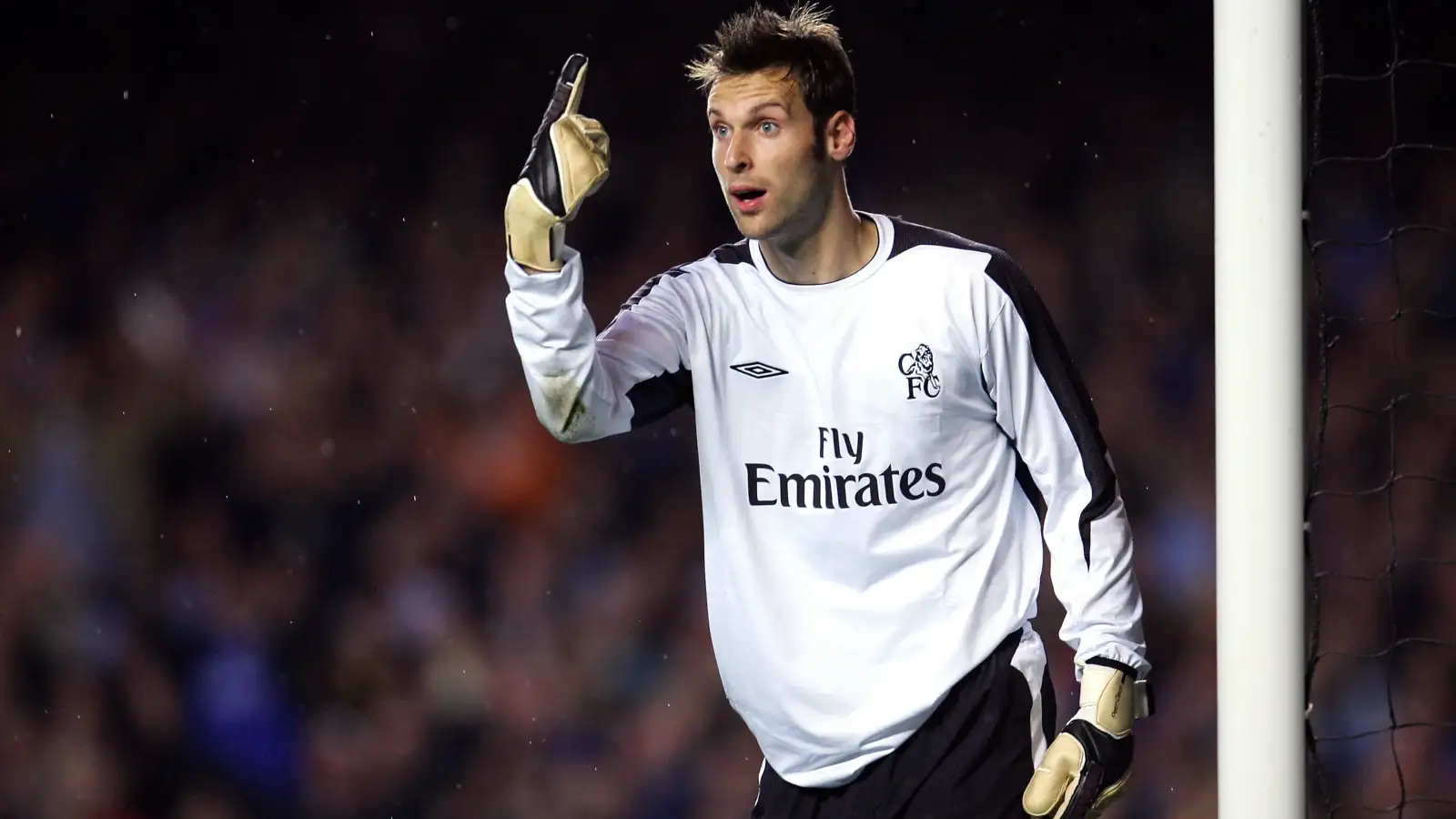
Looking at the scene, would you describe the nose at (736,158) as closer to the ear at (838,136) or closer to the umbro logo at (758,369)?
the ear at (838,136)

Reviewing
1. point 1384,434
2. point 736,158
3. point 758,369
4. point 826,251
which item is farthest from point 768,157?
point 1384,434

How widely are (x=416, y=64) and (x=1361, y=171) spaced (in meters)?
1.96

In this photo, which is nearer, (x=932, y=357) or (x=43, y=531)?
(x=932, y=357)

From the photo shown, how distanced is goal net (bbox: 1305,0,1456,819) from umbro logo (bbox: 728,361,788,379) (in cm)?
174

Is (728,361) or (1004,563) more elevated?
(728,361)

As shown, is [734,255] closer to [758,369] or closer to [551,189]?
[758,369]

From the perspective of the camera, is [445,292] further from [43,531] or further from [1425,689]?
[1425,689]

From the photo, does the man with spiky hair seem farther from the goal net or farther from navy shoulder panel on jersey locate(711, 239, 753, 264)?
the goal net

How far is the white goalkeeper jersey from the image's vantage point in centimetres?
209

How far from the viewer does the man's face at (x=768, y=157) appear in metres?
2.13

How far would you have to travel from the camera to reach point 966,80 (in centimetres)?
355

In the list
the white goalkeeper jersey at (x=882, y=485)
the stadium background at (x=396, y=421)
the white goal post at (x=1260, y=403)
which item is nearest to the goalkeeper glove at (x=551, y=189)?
the white goalkeeper jersey at (x=882, y=485)

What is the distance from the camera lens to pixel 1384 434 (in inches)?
139

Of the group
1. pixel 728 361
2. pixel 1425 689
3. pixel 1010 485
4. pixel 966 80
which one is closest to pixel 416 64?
pixel 966 80
